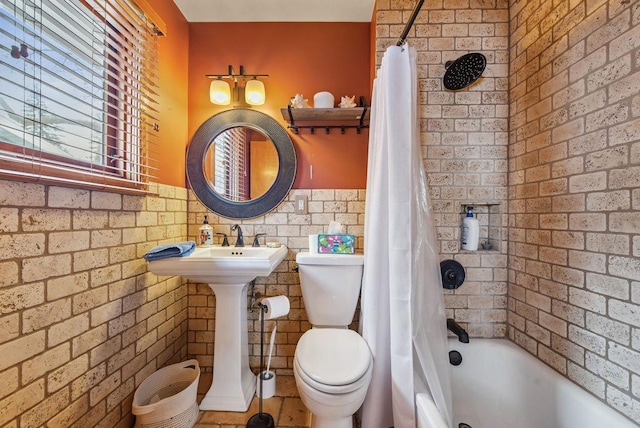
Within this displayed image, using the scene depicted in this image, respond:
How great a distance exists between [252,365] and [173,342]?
56 centimetres

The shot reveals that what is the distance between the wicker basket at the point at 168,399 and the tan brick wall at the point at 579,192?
72.1 inches

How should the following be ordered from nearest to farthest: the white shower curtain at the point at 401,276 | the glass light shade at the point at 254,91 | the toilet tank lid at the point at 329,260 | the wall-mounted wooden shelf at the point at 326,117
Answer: the white shower curtain at the point at 401,276, the toilet tank lid at the point at 329,260, the wall-mounted wooden shelf at the point at 326,117, the glass light shade at the point at 254,91

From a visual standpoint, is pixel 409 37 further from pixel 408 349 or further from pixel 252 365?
pixel 252 365

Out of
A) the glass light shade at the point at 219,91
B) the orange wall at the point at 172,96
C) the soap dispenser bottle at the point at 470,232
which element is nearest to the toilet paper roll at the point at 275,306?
the orange wall at the point at 172,96

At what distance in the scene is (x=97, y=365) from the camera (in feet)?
3.77

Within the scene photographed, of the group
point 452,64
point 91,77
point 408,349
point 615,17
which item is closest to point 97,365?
point 91,77

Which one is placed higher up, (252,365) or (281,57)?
(281,57)

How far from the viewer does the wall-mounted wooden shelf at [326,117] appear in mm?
1723

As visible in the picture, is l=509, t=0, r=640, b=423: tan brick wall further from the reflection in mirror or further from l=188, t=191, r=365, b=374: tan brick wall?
the reflection in mirror

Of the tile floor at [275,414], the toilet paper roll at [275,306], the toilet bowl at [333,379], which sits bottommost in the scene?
the tile floor at [275,414]

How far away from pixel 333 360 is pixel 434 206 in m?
1.06

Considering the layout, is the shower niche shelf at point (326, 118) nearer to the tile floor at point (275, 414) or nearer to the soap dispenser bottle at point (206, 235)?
the soap dispenser bottle at point (206, 235)

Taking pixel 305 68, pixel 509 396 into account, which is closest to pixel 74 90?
pixel 305 68

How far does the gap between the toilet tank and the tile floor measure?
554 millimetres
